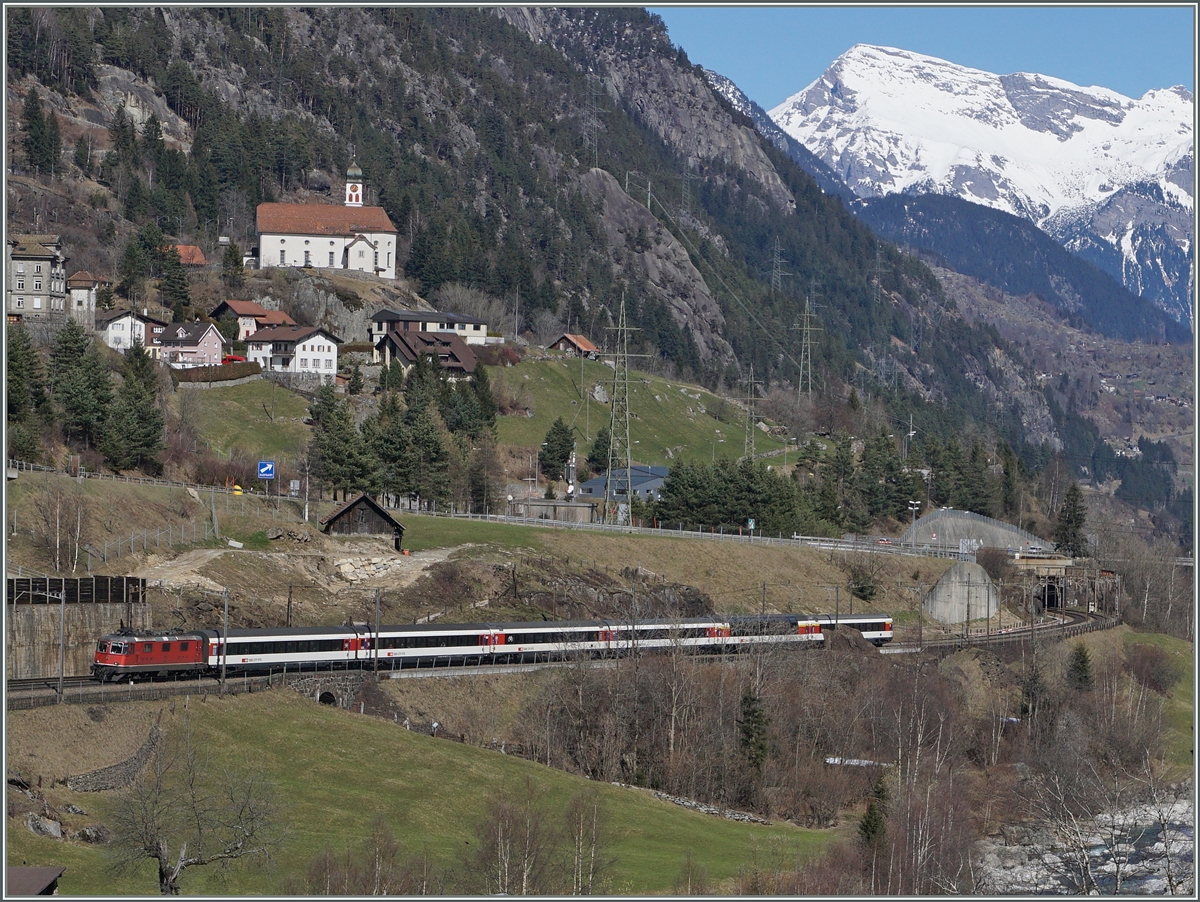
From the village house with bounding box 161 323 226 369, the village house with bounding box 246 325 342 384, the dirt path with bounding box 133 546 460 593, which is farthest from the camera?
the village house with bounding box 246 325 342 384

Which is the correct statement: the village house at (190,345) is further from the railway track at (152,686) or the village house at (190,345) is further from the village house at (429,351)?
the railway track at (152,686)

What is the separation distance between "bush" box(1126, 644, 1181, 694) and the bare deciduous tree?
262 ft

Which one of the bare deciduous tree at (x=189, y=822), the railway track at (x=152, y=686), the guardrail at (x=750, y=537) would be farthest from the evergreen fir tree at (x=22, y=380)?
the bare deciduous tree at (x=189, y=822)

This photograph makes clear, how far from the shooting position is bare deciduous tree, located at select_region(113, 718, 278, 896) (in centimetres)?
5491

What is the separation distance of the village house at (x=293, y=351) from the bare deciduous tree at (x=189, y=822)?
321ft

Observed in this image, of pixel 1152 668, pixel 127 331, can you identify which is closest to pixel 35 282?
pixel 127 331

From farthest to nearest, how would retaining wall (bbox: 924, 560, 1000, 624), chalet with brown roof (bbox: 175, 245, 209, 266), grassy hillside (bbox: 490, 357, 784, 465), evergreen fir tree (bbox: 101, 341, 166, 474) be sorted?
chalet with brown roof (bbox: 175, 245, 209, 266)
grassy hillside (bbox: 490, 357, 784, 465)
retaining wall (bbox: 924, 560, 1000, 624)
evergreen fir tree (bbox: 101, 341, 166, 474)

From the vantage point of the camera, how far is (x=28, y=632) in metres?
80.3

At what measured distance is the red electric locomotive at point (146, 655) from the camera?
76.3 m

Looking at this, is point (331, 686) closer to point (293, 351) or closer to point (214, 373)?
point (214, 373)

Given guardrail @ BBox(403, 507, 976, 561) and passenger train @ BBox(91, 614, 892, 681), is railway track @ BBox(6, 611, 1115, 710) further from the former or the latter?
guardrail @ BBox(403, 507, 976, 561)

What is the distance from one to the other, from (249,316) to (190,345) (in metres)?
13.1

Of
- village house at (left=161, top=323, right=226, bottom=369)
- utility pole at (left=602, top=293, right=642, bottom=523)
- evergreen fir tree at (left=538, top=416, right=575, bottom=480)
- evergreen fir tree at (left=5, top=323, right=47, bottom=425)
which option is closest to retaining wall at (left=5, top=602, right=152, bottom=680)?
evergreen fir tree at (left=5, top=323, right=47, bottom=425)

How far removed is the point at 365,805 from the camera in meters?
67.0
